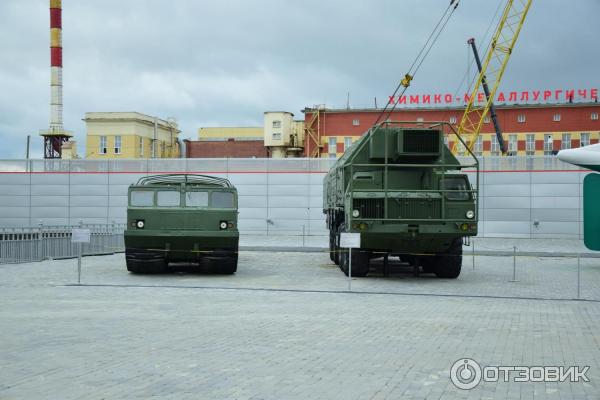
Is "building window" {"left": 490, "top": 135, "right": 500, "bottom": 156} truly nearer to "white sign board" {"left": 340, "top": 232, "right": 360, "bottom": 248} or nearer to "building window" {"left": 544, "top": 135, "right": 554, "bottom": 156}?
"building window" {"left": 544, "top": 135, "right": 554, "bottom": 156}

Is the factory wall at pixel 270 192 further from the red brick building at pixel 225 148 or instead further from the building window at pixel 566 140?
the red brick building at pixel 225 148

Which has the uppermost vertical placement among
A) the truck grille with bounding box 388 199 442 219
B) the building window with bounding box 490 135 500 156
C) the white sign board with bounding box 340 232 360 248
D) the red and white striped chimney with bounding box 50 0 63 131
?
the red and white striped chimney with bounding box 50 0 63 131

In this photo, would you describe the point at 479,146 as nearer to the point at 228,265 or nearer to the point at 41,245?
the point at 41,245

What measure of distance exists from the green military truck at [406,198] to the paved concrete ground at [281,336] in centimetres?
98

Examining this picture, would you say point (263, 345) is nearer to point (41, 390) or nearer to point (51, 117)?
point (41, 390)

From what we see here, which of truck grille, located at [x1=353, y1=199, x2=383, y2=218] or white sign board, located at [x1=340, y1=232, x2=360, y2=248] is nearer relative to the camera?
white sign board, located at [x1=340, y1=232, x2=360, y2=248]

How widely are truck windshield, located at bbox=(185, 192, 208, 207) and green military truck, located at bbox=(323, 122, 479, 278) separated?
11.6 feet

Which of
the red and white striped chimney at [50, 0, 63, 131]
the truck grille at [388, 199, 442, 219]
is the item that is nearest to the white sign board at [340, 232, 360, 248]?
the truck grille at [388, 199, 442, 219]

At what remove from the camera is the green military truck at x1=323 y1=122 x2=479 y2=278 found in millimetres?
17453

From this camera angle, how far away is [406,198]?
57.9ft

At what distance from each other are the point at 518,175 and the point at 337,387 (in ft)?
116

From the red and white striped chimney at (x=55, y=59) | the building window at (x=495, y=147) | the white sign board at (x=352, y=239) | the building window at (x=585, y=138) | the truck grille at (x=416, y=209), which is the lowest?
the white sign board at (x=352, y=239)

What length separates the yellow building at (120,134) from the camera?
72.4 metres

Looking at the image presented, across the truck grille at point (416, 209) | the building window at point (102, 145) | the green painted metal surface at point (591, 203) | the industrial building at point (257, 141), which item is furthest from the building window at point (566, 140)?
the green painted metal surface at point (591, 203)
